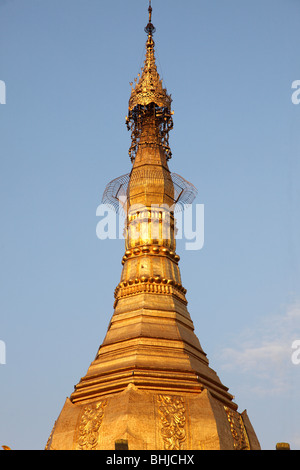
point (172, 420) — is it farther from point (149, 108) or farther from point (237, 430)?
point (149, 108)

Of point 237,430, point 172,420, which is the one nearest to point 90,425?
point 172,420

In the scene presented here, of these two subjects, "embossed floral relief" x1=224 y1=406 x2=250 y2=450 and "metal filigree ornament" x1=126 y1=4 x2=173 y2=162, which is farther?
"metal filigree ornament" x1=126 y1=4 x2=173 y2=162

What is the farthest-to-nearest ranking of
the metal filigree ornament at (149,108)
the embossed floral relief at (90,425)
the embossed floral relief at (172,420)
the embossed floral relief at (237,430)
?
1. the metal filigree ornament at (149,108)
2. the embossed floral relief at (237,430)
3. the embossed floral relief at (90,425)
4. the embossed floral relief at (172,420)

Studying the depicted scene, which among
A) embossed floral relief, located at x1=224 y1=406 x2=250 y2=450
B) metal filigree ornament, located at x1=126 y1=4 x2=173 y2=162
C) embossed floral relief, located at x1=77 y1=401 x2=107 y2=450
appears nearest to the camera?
embossed floral relief, located at x1=77 y1=401 x2=107 y2=450

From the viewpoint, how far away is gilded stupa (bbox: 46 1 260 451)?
90.1 ft

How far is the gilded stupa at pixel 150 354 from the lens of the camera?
27469 millimetres

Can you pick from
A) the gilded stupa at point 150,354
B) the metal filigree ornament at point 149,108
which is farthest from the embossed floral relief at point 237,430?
the metal filigree ornament at point 149,108

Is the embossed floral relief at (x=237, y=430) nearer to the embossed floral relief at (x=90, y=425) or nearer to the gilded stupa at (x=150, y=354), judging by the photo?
the gilded stupa at (x=150, y=354)

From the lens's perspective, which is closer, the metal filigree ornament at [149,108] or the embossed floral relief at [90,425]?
the embossed floral relief at [90,425]

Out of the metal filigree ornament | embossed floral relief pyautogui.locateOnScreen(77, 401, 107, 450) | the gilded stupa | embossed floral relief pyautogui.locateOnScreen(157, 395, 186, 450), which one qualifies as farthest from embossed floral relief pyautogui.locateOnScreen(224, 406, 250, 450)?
the metal filigree ornament

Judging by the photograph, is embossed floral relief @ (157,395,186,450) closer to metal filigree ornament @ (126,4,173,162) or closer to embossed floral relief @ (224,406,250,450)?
embossed floral relief @ (224,406,250,450)

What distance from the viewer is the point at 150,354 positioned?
30.0 m
